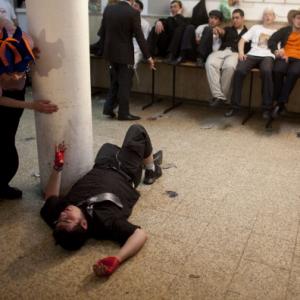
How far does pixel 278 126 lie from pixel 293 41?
889 mm

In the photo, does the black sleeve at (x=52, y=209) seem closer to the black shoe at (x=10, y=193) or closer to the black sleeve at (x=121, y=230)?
the black sleeve at (x=121, y=230)

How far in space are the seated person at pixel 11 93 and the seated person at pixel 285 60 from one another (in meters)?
2.57

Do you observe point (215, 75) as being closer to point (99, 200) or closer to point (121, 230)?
point (99, 200)

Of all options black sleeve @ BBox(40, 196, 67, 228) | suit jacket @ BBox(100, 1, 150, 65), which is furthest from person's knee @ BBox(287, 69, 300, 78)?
black sleeve @ BBox(40, 196, 67, 228)

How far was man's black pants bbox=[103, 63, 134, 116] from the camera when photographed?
14.9ft

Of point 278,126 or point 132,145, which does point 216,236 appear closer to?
point 132,145

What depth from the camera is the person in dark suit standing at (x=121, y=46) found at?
4.30 meters

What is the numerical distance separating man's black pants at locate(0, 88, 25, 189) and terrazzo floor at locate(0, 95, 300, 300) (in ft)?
0.67

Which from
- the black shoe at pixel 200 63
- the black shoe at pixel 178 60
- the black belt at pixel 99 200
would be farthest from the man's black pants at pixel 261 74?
the black belt at pixel 99 200

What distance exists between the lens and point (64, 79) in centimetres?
261

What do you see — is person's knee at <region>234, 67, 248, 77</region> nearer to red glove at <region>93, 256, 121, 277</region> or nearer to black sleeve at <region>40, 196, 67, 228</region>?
black sleeve at <region>40, 196, 67, 228</region>

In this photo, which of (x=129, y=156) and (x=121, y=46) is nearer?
(x=129, y=156)

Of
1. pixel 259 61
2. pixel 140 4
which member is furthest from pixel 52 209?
pixel 140 4

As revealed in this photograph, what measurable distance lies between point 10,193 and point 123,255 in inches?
42.9
